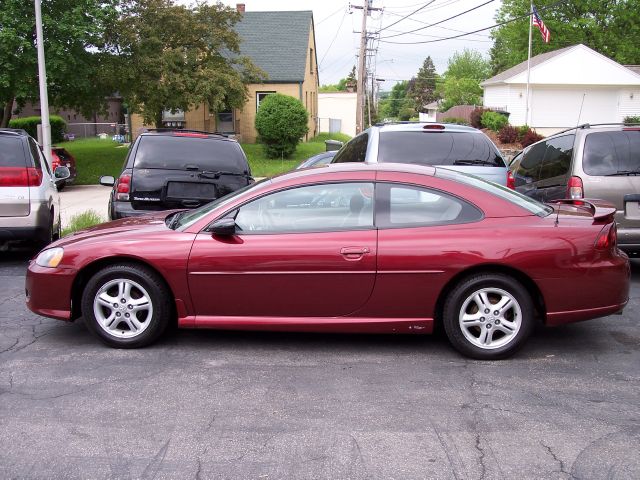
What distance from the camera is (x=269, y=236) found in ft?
17.6

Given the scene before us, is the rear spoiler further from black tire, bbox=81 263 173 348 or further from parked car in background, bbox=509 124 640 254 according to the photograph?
black tire, bbox=81 263 173 348

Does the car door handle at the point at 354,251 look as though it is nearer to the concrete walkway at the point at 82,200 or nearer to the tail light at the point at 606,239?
the tail light at the point at 606,239

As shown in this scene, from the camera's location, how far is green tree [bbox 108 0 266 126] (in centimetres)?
2448

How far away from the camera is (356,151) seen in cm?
876

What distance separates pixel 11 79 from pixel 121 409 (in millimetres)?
18415

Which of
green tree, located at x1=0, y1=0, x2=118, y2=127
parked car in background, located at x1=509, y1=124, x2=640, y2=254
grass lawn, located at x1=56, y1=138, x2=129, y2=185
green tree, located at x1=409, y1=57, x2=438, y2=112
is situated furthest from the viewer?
green tree, located at x1=409, y1=57, x2=438, y2=112

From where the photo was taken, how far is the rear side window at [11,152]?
8.47m

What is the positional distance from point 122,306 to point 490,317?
9.28ft

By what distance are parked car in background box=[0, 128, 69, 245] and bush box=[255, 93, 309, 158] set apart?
18865 mm

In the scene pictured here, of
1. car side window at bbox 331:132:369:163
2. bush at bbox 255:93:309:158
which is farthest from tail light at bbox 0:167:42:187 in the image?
bush at bbox 255:93:309:158

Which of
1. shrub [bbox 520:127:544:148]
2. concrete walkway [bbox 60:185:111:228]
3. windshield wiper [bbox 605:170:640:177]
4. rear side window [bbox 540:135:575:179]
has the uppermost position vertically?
shrub [bbox 520:127:544:148]

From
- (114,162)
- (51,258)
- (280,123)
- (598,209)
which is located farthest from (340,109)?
(51,258)

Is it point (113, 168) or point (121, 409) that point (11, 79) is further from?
point (121, 409)

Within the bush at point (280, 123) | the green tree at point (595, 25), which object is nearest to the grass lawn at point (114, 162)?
the bush at point (280, 123)
